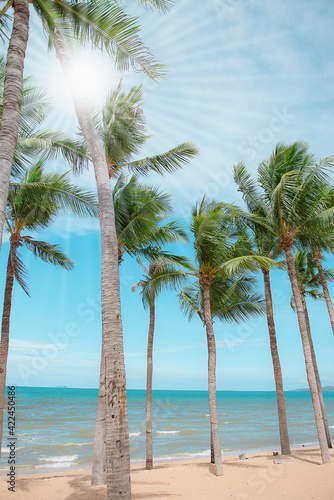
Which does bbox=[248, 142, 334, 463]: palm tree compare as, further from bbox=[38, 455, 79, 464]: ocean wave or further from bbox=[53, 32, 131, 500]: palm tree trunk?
bbox=[38, 455, 79, 464]: ocean wave

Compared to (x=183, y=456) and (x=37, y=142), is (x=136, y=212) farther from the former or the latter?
(x=183, y=456)

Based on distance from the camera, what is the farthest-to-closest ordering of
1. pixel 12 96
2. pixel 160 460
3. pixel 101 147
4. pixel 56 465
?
pixel 160 460, pixel 56 465, pixel 101 147, pixel 12 96

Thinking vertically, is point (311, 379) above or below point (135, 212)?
below

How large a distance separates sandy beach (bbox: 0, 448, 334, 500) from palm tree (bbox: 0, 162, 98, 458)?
99.8 inches

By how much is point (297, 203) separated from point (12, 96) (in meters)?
8.98

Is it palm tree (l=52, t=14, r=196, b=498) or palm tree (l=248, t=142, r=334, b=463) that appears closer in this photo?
palm tree (l=52, t=14, r=196, b=498)

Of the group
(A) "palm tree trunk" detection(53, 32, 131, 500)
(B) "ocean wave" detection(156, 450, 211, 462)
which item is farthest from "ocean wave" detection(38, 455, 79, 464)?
(A) "palm tree trunk" detection(53, 32, 131, 500)

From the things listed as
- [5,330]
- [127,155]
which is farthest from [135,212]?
[5,330]

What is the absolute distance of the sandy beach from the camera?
7742 mm

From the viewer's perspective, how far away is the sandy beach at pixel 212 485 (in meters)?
7.74

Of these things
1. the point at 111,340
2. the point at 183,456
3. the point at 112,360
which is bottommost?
the point at 183,456

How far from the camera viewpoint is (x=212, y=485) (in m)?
8.87

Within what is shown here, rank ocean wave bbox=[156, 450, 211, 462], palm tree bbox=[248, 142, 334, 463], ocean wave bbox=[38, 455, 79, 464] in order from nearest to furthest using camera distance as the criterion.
Result: palm tree bbox=[248, 142, 334, 463]
ocean wave bbox=[38, 455, 79, 464]
ocean wave bbox=[156, 450, 211, 462]

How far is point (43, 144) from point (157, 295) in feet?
21.1
